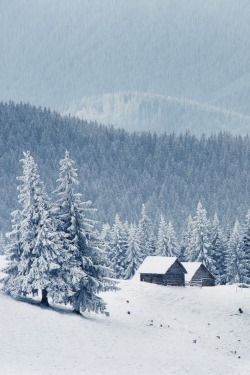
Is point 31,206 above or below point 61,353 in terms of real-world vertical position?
above

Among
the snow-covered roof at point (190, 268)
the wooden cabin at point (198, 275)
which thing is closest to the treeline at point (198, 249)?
the wooden cabin at point (198, 275)

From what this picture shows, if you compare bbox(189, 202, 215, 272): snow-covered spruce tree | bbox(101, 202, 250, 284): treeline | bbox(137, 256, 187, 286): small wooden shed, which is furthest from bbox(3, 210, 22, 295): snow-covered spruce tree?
bbox(189, 202, 215, 272): snow-covered spruce tree

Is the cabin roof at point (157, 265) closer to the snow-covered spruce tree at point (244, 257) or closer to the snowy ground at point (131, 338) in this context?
the snowy ground at point (131, 338)

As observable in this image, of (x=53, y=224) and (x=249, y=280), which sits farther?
(x=249, y=280)

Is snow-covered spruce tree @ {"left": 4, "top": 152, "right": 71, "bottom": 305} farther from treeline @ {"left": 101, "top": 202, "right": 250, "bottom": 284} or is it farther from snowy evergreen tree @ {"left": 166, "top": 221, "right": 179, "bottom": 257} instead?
snowy evergreen tree @ {"left": 166, "top": 221, "right": 179, "bottom": 257}

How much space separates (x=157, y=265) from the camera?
92688 mm

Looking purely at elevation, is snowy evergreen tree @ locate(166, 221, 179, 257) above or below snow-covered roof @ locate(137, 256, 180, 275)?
above

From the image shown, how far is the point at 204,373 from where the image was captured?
154 ft

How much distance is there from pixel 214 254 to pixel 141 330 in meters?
49.2

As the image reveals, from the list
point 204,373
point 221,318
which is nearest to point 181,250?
point 221,318

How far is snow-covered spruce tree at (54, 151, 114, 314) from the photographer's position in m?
58.4

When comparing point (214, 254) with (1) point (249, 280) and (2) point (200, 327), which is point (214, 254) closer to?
(1) point (249, 280)

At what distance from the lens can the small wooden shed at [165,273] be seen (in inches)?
3583

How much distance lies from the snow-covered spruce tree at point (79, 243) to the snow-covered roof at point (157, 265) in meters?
31.6
